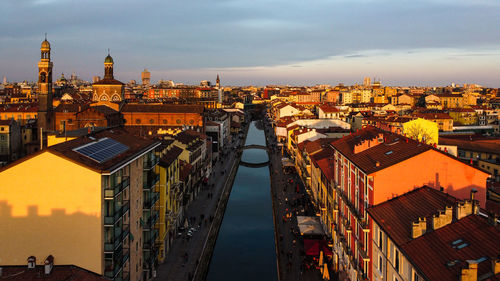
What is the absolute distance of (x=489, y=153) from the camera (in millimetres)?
49250

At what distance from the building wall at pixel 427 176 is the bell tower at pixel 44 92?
188 ft

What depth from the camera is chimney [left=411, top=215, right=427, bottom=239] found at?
14711mm

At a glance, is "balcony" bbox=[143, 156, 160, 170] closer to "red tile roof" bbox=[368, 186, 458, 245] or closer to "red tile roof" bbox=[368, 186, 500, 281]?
"red tile roof" bbox=[368, 186, 458, 245]

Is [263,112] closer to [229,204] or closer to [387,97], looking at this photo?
[387,97]

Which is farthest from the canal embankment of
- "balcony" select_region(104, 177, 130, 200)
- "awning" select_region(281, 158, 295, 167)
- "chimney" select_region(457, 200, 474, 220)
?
"chimney" select_region(457, 200, 474, 220)

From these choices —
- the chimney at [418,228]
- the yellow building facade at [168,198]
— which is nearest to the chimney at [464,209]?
the chimney at [418,228]

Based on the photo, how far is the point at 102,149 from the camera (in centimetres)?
1873

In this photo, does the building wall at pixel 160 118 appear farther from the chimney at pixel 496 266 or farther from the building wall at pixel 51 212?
the chimney at pixel 496 266

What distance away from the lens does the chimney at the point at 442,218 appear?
14586 millimetres

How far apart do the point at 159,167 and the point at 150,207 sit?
448 centimetres

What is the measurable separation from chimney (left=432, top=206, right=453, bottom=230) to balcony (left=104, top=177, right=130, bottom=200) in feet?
36.7

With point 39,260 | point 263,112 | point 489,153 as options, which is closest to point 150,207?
point 39,260

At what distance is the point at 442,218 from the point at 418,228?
0.82m

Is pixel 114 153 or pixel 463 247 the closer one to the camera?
pixel 463 247
